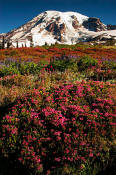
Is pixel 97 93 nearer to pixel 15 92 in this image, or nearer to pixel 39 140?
pixel 39 140

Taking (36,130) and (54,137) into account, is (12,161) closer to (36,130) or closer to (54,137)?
(36,130)

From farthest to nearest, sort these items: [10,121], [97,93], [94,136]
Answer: [97,93], [10,121], [94,136]

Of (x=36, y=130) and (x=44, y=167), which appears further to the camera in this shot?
(x=36, y=130)

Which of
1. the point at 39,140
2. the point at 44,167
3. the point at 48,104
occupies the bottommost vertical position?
the point at 44,167

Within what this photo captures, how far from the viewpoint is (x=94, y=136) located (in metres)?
2.87

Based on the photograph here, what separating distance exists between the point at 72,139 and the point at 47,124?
644mm

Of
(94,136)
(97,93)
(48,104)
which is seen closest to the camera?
(94,136)

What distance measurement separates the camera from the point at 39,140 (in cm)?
277

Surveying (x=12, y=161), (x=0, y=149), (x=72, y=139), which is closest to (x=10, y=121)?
(x=0, y=149)

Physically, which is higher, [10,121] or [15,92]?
[15,92]

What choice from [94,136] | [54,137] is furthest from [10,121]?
[94,136]

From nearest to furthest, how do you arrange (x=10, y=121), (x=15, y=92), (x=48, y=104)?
(x=10, y=121), (x=48, y=104), (x=15, y=92)

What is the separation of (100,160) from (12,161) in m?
1.70

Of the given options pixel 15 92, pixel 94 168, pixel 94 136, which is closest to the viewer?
pixel 94 168
